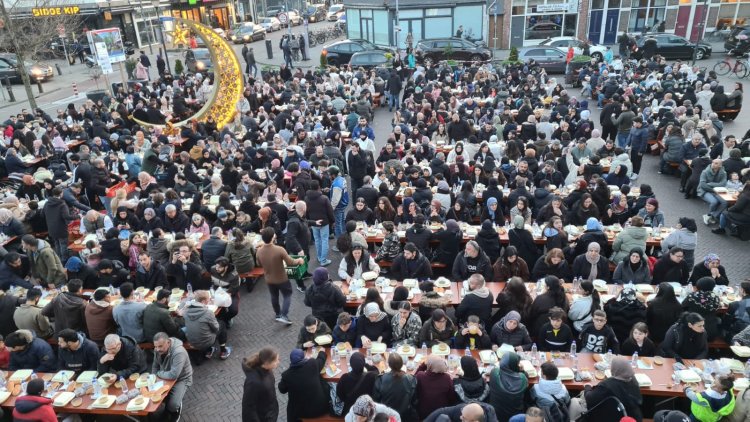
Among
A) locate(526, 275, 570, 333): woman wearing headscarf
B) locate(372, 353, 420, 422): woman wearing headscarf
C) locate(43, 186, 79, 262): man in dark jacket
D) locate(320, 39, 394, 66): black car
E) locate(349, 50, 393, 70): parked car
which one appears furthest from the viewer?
locate(320, 39, 394, 66): black car

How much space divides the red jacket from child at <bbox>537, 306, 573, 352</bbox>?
6190mm

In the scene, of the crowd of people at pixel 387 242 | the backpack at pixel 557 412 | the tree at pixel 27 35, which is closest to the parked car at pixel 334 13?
the tree at pixel 27 35

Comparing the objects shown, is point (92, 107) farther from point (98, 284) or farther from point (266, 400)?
point (266, 400)

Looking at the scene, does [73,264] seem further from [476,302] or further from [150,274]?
[476,302]

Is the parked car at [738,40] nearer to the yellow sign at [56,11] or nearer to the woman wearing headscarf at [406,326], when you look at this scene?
the woman wearing headscarf at [406,326]

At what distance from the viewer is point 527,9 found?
33.1 metres

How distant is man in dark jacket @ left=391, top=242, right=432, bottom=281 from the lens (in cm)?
916

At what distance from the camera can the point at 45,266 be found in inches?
375

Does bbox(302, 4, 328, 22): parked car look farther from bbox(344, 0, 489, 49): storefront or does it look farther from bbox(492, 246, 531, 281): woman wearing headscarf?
bbox(492, 246, 531, 281): woman wearing headscarf

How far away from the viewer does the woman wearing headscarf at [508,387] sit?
6059 mm

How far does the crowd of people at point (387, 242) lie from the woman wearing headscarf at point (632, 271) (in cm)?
2

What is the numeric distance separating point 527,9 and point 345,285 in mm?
29456

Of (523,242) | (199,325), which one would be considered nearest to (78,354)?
(199,325)

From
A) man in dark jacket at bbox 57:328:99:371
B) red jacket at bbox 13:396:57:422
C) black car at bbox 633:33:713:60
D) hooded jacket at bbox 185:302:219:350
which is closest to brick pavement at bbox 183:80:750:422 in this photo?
hooded jacket at bbox 185:302:219:350
